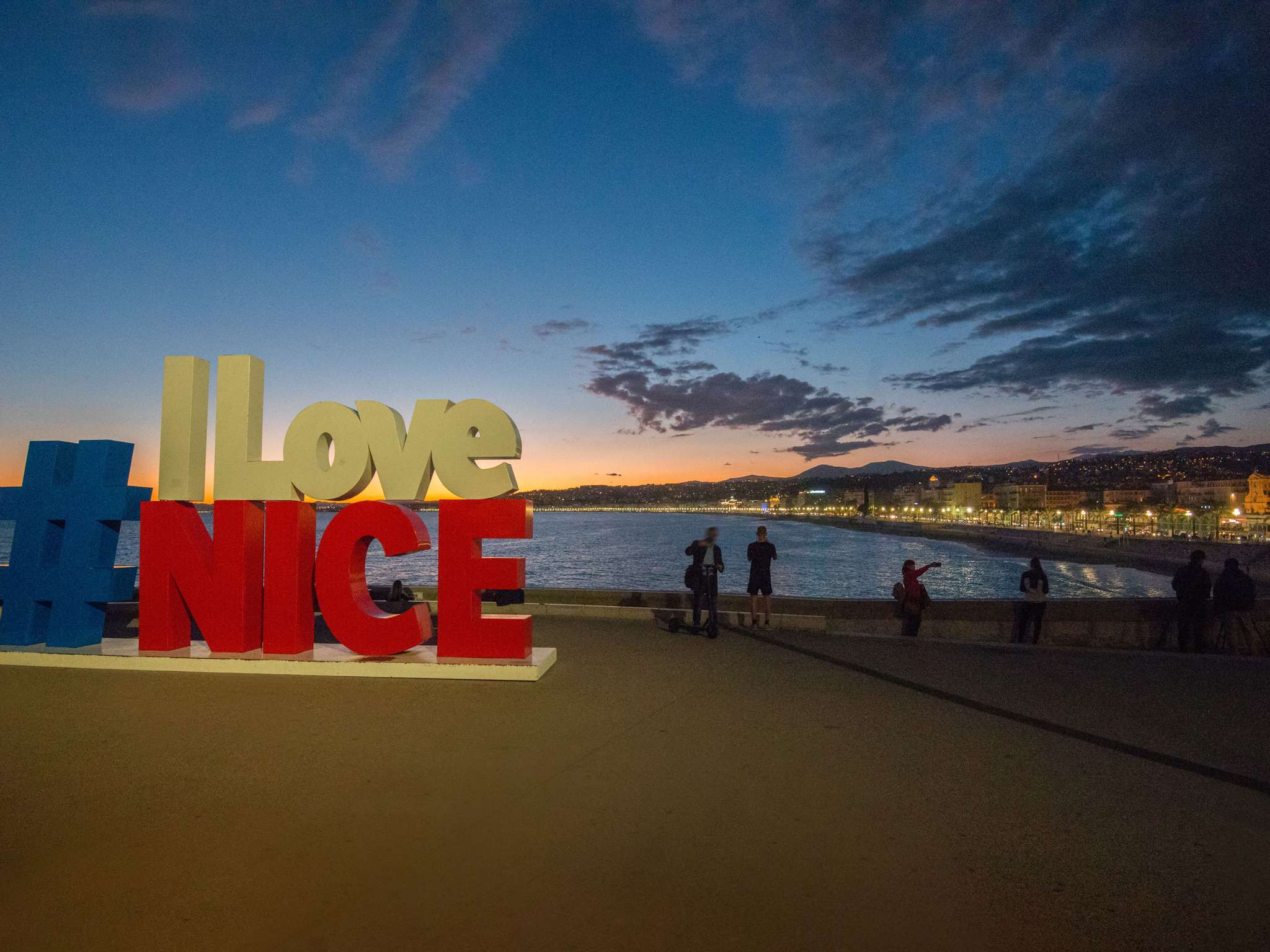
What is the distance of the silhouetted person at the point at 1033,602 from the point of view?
11.3 metres

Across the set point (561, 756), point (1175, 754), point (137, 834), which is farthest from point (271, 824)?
point (1175, 754)

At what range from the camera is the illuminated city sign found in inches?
340

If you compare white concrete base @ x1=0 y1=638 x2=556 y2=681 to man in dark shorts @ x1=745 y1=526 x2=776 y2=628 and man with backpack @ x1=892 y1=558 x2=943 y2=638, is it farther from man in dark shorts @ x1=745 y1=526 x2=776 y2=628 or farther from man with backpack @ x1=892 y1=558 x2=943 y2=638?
man with backpack @ x1=892 y1=558 x2=943 y2=638

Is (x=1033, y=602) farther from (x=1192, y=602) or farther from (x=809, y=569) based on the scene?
(x=809, y=569)

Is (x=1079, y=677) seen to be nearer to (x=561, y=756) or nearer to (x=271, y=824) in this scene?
(x=561, y=756)

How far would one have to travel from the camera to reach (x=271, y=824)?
4.51 metres

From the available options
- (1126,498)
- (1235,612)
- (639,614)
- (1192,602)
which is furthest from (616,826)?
(1126,498)

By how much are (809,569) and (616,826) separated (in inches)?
2608

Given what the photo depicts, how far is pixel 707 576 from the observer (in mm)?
10703

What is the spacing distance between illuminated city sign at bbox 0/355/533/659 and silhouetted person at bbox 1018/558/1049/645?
849cm

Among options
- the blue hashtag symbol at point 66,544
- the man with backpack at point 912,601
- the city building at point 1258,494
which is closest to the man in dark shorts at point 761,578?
the man with backpack at point 912,601

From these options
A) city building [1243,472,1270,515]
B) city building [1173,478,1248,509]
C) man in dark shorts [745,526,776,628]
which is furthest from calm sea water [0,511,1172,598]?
city building [1173,478,1248,509]

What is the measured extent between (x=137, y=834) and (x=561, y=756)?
114 inches

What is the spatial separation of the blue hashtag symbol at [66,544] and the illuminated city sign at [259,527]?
0.8 inches
